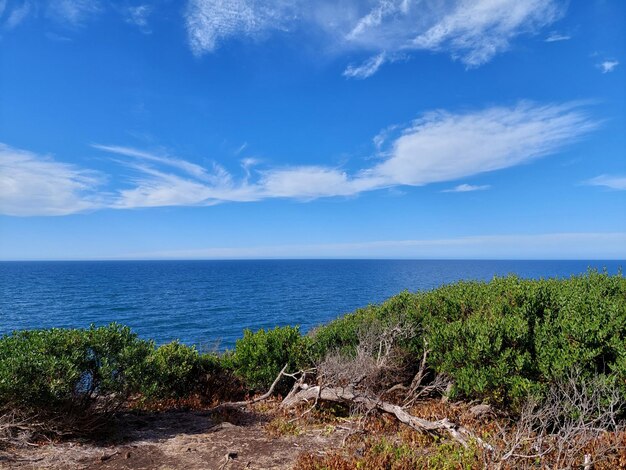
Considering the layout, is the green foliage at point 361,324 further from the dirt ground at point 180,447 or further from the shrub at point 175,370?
the shrub at point 175,370

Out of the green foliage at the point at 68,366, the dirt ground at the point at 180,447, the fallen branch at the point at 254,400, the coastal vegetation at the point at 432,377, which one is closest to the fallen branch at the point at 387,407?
the coastal vegetation at the point at 432,377

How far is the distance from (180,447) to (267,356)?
383 centimetres

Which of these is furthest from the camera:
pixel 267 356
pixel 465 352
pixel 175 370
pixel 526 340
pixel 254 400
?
pixel 267 356

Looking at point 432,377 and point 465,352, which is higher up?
point 465,352

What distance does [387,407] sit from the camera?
8719 mm

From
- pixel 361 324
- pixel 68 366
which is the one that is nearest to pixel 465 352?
pixel 361 324

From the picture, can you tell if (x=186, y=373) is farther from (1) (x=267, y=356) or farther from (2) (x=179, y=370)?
(1) (x=267, y=356)

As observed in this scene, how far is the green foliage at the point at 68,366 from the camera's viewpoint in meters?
7.01

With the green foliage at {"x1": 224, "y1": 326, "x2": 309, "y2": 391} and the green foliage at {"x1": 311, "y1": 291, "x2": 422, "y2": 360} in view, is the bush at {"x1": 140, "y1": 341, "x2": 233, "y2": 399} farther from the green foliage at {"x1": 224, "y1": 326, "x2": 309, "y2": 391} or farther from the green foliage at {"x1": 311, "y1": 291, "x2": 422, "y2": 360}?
the green foliage at {"x1": 311, "y1": 291, "x2": 422, "y2": 360}

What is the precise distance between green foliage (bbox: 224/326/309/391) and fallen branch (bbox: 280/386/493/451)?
1076 millimetres

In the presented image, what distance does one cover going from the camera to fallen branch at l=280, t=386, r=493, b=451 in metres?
7.27

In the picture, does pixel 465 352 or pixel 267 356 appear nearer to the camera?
pixel 465 352

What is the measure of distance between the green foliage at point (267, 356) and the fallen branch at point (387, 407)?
1.08 meters

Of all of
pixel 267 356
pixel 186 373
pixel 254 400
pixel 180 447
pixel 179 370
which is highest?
pixel 267 356
